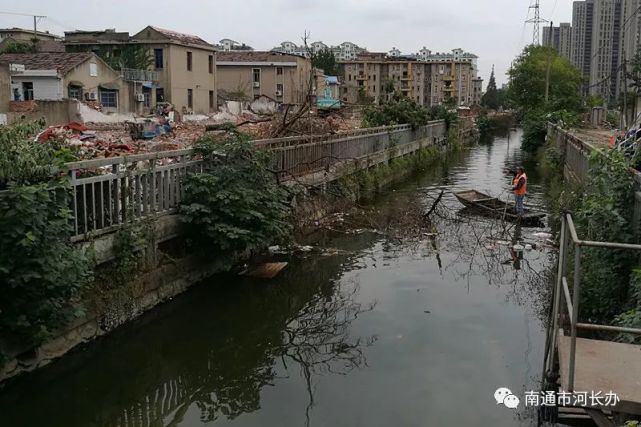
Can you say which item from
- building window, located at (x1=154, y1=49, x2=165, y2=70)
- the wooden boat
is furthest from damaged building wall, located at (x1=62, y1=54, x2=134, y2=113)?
the wooden boat

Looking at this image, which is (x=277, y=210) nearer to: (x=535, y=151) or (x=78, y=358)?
(x=78, y=358)

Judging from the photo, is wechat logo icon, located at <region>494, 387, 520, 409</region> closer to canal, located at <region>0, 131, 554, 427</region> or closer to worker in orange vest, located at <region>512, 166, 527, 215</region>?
canal, located at <region>0, 131, 554, 427</region>

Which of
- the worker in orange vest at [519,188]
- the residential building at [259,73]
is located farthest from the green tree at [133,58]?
the worker in orange vest at [519,188]

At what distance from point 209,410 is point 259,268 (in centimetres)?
509

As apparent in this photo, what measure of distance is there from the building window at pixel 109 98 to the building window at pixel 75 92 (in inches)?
95.0

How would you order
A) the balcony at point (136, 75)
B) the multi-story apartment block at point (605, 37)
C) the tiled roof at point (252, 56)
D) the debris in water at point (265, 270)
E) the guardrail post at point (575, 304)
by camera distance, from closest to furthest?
the guardrail post at point (575, 304) → the debris in water at point (265, 270) → the multi-story apartment block at point (605, 37) → the balcony at point (136, 75) → the tiled roof at point (252, 56)

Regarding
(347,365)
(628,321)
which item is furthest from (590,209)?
(347,365)

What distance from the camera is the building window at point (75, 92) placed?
38.7 m

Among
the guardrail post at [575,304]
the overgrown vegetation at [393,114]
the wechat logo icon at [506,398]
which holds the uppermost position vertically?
the overgrown vegetation at [393,114]

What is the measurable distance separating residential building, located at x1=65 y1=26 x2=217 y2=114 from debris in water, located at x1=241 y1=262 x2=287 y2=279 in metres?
35.8

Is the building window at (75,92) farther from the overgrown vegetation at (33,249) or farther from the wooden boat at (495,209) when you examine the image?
the overgrown vegetation at (33,249)

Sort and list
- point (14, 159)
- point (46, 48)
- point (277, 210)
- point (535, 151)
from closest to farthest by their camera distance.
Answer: point (14, 159)
point (277, 210)
point (535, 151)
point (46, 48)

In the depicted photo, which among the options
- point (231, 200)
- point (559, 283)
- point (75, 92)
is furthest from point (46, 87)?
point (559, 283)

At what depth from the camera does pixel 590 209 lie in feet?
28.8
